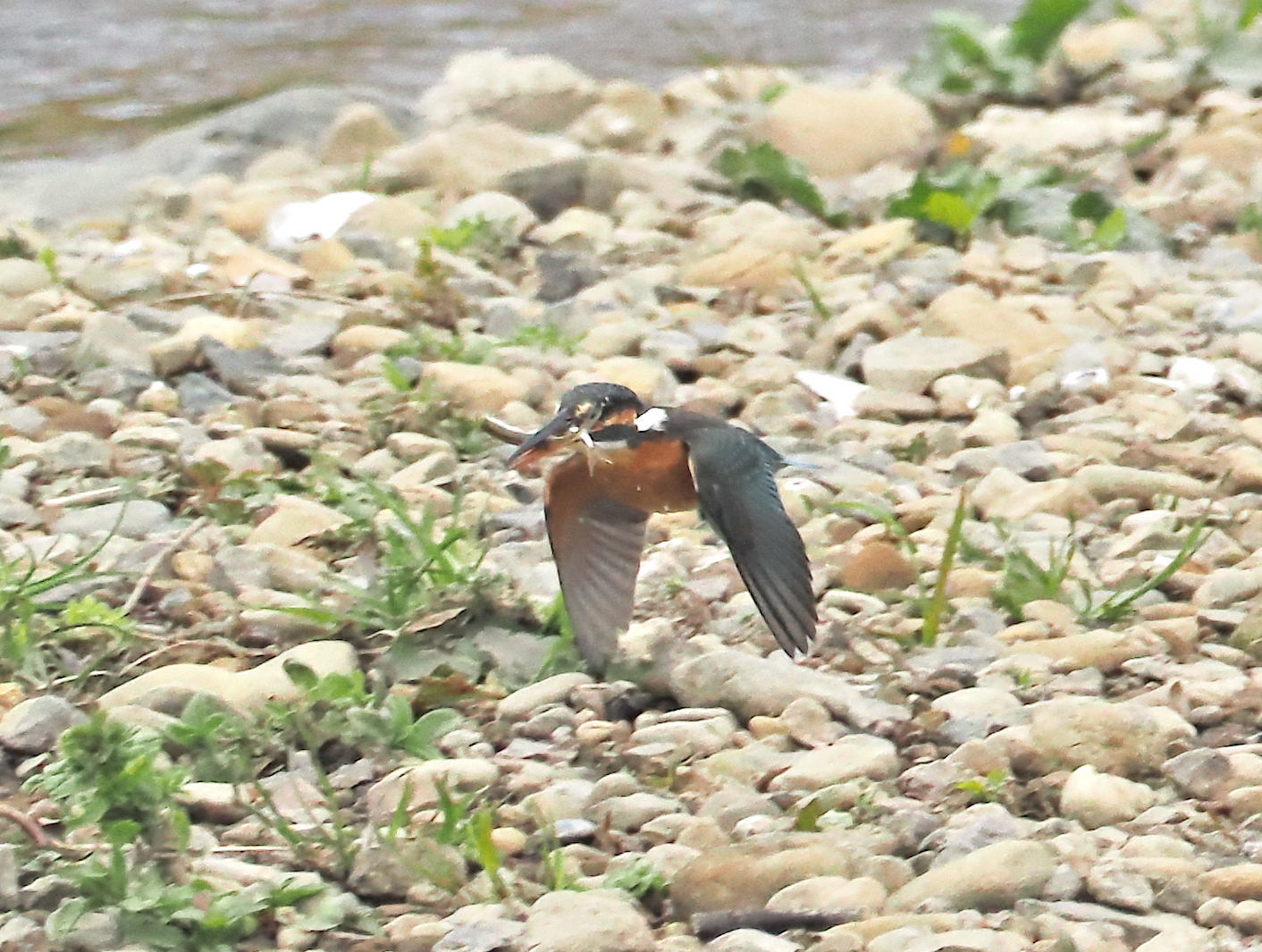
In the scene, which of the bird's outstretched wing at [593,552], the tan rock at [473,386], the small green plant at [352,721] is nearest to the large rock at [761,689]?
the bird's outstretched wing at [593,552]

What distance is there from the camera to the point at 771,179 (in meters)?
5.61

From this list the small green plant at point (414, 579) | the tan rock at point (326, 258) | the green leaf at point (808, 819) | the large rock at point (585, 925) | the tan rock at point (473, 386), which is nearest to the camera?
the large rock at point (585, 925)

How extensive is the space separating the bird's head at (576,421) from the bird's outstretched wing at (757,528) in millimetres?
120

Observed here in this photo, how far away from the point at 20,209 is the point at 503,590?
10.0 ft

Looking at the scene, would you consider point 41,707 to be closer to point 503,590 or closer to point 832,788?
point 503,590

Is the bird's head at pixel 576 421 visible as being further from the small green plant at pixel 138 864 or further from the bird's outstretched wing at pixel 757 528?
the small green plant at pixel 138 864

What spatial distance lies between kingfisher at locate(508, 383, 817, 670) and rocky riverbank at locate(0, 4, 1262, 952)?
0.42 feet

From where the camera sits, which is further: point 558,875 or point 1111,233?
point 1111,233

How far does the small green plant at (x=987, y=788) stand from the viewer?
8.79 ft

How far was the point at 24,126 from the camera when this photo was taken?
6.99 m

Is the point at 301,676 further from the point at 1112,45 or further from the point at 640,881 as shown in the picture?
the point at 1112,45

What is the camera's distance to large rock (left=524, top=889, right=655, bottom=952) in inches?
89.7

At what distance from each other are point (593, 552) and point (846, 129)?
3.41 meters

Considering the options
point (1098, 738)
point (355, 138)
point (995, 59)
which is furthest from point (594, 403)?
point (995, 59)
